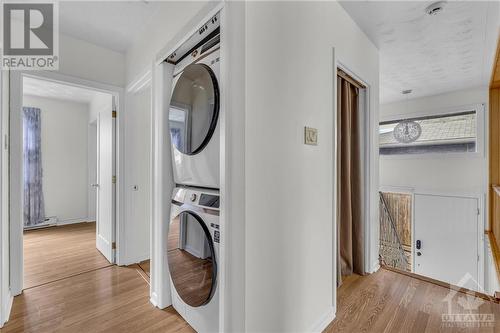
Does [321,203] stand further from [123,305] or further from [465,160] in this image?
[465,160]

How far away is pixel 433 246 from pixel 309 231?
3.91m

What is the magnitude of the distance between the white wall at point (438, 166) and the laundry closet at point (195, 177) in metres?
4.39

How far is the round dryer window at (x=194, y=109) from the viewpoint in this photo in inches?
55.2

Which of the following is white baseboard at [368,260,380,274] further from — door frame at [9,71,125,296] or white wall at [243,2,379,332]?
door frame at [9,71,125,296]

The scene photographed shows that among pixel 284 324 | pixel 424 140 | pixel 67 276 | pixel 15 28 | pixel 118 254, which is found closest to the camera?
pixel 284 324

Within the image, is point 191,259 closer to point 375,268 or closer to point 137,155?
point 137,155

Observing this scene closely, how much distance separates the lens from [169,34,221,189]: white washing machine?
1.40 m

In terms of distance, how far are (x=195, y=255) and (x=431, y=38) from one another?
2932 millimetres

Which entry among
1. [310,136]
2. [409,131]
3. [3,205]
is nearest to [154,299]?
[3,205]

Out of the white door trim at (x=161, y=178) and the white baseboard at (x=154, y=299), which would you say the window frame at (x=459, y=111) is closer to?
the white door trim at (x=161, y=178)

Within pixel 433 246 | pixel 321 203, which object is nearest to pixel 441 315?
pixel 321 203

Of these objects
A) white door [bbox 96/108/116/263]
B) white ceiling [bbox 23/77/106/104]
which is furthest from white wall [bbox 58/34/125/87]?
white ceiling [bbox 23/77/106/104]

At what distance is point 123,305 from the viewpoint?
1.96 metres

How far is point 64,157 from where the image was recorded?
470cm
